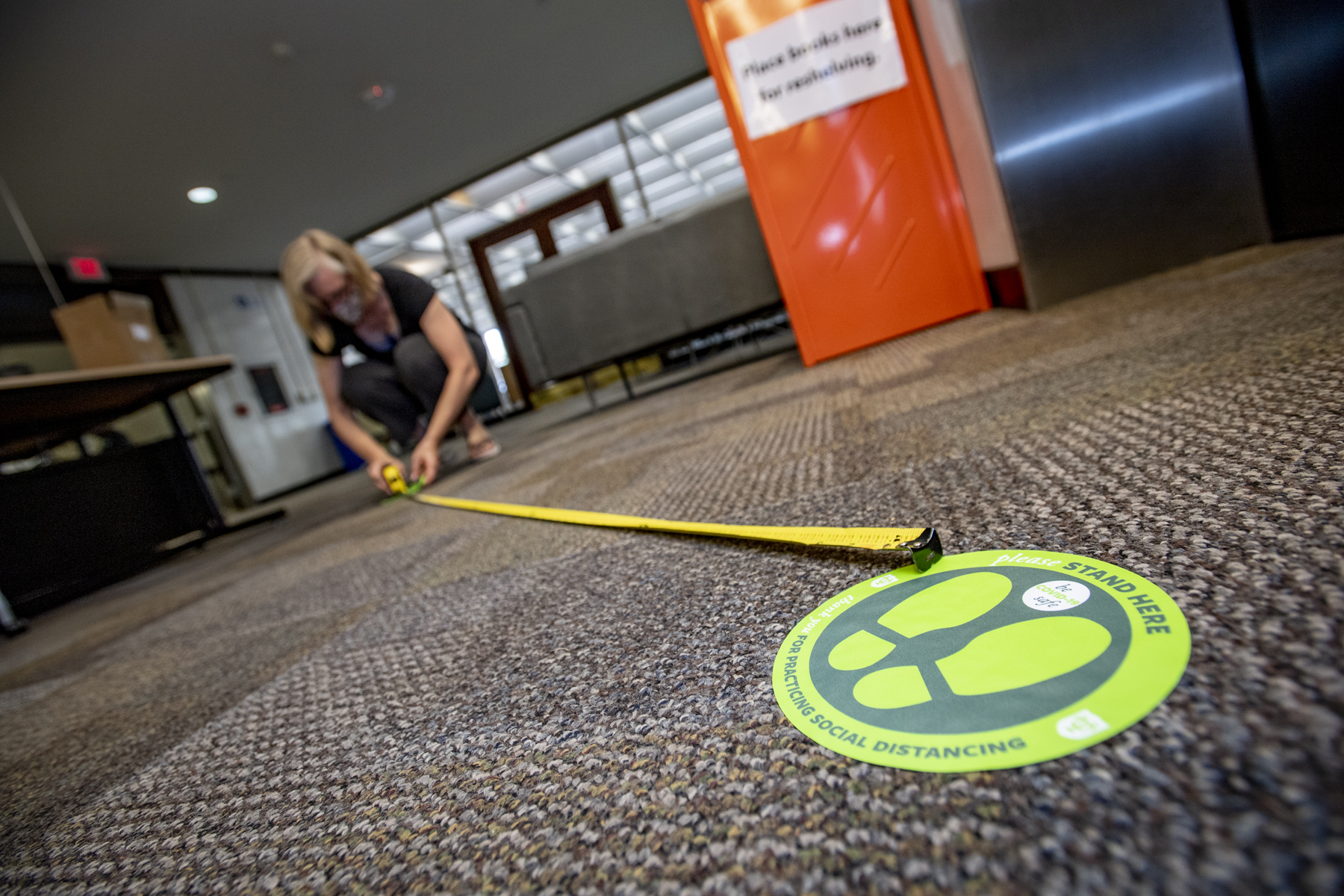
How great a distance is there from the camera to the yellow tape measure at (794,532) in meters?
0.46

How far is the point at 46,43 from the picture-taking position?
10.4 feet

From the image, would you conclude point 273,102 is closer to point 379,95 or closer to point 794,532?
point 379,95

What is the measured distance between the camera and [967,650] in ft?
1.11

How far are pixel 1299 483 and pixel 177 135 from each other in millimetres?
5961

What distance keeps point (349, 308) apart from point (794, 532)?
6.81 feet

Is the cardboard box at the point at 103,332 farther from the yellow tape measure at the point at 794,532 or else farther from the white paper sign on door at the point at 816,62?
the white paper sign on door at the point at 816,62

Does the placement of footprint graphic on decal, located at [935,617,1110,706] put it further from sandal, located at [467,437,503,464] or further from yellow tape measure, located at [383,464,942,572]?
sandal, located at [467,437,503,464]

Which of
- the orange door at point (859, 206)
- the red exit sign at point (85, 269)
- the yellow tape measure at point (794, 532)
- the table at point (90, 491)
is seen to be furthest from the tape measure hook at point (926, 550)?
the red exit sign at point (85, 269)

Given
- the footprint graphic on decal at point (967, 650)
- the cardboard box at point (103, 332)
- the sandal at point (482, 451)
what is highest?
the cardboard box at point (103, 332)

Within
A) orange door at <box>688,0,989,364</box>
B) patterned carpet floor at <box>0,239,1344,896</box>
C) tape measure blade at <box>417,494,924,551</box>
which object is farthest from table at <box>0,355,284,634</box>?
orange door at <box>688,0,989,364</box>

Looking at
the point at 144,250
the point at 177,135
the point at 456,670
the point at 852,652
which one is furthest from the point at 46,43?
the point at 852,652

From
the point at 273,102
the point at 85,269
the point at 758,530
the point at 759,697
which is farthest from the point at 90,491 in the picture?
the point at 85,269

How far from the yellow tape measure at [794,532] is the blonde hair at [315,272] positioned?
4.60ft

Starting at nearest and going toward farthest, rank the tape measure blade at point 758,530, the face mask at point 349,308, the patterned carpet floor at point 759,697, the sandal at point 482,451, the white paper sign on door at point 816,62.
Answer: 1. the patterned carpet floor at point 759,697
2. the tape measure blade at point 758,530
3. the white paper sign on door at point 816,62
4. the face mask at point 349,308
5. the sandal at point 482,451
